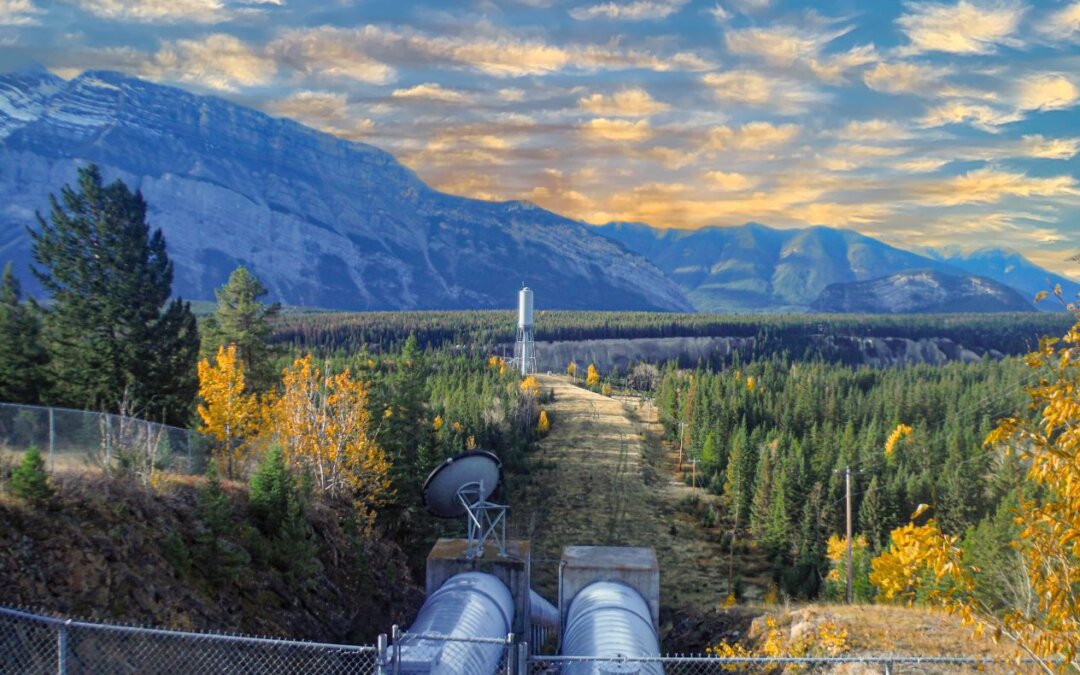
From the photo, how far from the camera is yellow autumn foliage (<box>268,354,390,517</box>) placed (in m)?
34.0

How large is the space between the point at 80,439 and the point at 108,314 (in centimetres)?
1725

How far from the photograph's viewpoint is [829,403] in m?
99.7

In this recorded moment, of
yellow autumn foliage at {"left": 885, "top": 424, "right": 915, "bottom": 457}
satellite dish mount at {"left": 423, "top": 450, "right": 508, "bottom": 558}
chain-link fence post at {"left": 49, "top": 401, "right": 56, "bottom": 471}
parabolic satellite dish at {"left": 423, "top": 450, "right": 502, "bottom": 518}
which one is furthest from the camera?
yellow autumn foliage at {"left": 885, "top": 424, "right": 915, "bottom": 457}

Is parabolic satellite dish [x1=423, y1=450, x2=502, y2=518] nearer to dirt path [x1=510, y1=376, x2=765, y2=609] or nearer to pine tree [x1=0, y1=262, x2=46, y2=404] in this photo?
dirt path [x1=510, y1=376, x2=765, y2=609]

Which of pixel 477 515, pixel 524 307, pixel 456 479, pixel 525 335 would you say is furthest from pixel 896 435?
pixel 456 479

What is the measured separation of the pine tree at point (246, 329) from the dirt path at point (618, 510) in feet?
61.9

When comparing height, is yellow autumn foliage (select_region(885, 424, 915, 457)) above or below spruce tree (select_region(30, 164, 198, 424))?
below

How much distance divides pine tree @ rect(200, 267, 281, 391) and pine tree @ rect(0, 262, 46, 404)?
881 centimetres

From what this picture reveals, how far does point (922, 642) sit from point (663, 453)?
76.8 metres

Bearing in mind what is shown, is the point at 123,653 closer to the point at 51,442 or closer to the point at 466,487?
the point at 51,442

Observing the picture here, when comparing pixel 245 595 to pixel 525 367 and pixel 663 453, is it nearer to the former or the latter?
pixel 663 453

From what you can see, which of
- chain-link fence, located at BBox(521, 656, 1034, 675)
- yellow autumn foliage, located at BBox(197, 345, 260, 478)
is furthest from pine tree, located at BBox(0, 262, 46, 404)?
chain-link fence, located at BBox(521, 656, 1034, 675)

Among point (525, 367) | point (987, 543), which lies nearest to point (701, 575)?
point (987, 543)

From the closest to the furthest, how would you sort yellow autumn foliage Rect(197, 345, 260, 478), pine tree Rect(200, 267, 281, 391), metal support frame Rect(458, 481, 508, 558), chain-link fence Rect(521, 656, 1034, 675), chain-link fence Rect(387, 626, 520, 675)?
chain-link fence Rect(387, 626, 520, 675) → chain-link fence Rect(521, 656, 1034, 675) → metal support frame Rect(458, 481, 508, 558) → yellow autumn foliage Rect(197, 345, 260, 478) → pine tree Rect(200, 267, 281, 391)
